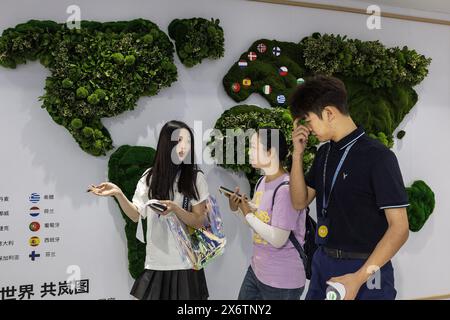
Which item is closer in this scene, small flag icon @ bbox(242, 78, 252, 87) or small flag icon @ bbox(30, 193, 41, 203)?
small flag icon @ bbox(30, 193, 41, 203)

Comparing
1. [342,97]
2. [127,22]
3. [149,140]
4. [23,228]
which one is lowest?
[23,228]

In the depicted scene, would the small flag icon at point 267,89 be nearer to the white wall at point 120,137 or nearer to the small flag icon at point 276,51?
the white wall at point 120,137

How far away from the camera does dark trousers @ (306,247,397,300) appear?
1.66m

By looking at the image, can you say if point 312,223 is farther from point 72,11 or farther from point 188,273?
point 72,11

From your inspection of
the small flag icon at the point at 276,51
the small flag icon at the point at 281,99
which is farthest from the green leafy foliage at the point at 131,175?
the small flag icon at the point at 276,51

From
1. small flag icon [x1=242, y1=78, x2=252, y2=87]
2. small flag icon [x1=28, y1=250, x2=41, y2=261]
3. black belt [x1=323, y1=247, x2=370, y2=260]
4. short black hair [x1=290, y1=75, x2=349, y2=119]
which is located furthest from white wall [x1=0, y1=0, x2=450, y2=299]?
black belt [x1=323, y1=247, x2=370, y2=260]

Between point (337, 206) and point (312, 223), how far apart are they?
631 millimetres

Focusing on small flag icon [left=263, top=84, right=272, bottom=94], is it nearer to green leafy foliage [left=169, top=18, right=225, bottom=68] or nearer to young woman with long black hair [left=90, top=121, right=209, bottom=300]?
green leafy foliage [left=169, top=18, right=225, bottom=68]

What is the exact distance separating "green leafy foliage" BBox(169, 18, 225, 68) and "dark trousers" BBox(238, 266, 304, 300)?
1.45 m

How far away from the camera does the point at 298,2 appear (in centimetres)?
342

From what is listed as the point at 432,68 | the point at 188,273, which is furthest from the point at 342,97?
the point at 432,68

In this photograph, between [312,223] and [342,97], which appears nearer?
[342,97]

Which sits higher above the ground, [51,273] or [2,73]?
[2,73]

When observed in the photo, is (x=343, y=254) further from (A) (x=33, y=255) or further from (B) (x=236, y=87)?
→ (A) (x=33, y=255)
